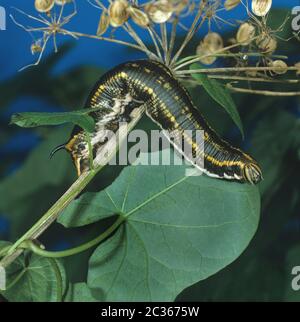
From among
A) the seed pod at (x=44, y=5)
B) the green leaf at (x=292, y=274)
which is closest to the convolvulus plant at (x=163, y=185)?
the seed pod at (x=44, y=5)

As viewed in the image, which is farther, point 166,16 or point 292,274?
point 292,274

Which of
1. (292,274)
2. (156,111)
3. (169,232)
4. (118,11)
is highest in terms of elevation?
(118,11)

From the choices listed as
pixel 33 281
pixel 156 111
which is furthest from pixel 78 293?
pixel 156 111

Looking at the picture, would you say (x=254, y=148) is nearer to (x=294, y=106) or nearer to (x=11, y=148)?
(x=294, y=106)

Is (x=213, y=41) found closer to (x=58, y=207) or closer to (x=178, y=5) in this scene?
(x=178, y=5)

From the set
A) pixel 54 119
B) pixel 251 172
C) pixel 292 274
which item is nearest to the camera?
pixel 54 119
